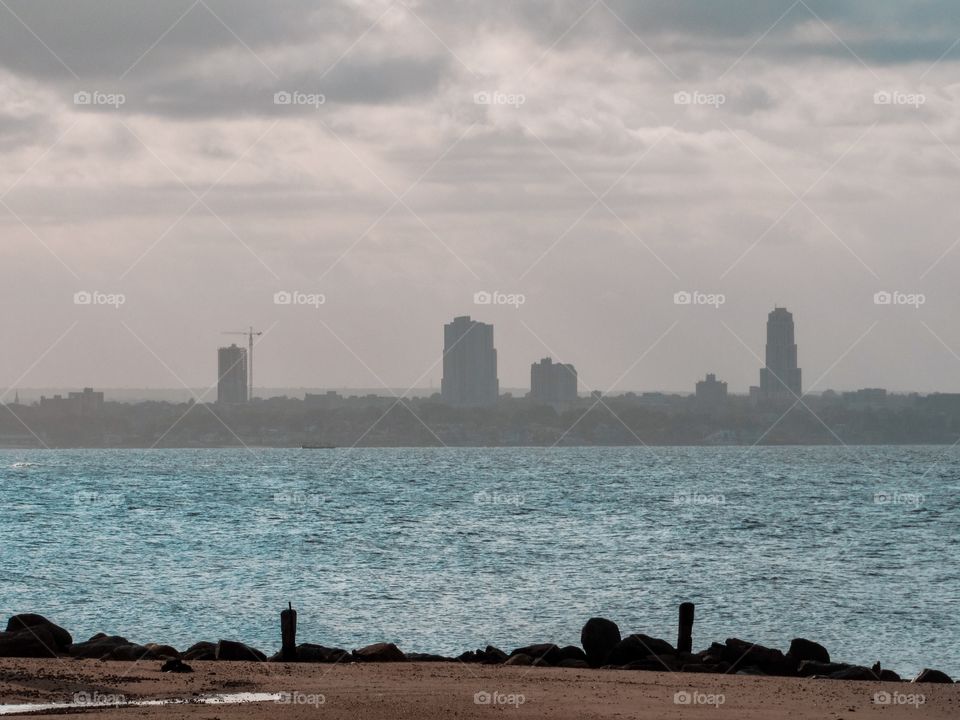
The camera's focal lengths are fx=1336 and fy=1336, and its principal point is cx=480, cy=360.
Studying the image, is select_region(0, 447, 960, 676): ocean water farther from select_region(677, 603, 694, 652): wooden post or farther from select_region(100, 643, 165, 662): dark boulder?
select_region(100, 643, 165, 662): dark boulder

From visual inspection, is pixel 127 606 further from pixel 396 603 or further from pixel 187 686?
pixel 187 686

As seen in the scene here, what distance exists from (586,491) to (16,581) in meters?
A: 81.7

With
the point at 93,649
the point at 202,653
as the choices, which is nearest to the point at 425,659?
the point at 202,653

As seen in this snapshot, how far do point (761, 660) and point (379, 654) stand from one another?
9782 millimetres

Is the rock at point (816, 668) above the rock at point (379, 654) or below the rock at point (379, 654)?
below

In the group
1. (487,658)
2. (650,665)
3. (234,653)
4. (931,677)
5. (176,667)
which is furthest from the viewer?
(487,658)

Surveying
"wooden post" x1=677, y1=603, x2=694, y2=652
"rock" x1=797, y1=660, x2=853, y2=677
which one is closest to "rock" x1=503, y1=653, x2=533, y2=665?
"wooden post" x1=677, y1=603, x2=694, y2=652

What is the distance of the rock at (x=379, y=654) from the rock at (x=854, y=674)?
10.8 meters

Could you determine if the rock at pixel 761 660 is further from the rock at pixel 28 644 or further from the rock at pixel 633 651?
the rock at pixel 28 644

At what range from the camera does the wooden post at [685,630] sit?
37781 millimetres

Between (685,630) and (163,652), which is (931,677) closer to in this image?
(685,630)

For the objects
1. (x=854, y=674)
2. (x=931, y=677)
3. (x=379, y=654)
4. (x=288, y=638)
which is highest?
(x=288, y=638)

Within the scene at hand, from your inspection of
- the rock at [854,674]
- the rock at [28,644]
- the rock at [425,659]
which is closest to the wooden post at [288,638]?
the rock at [425,659]

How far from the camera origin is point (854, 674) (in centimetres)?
A: 3222
